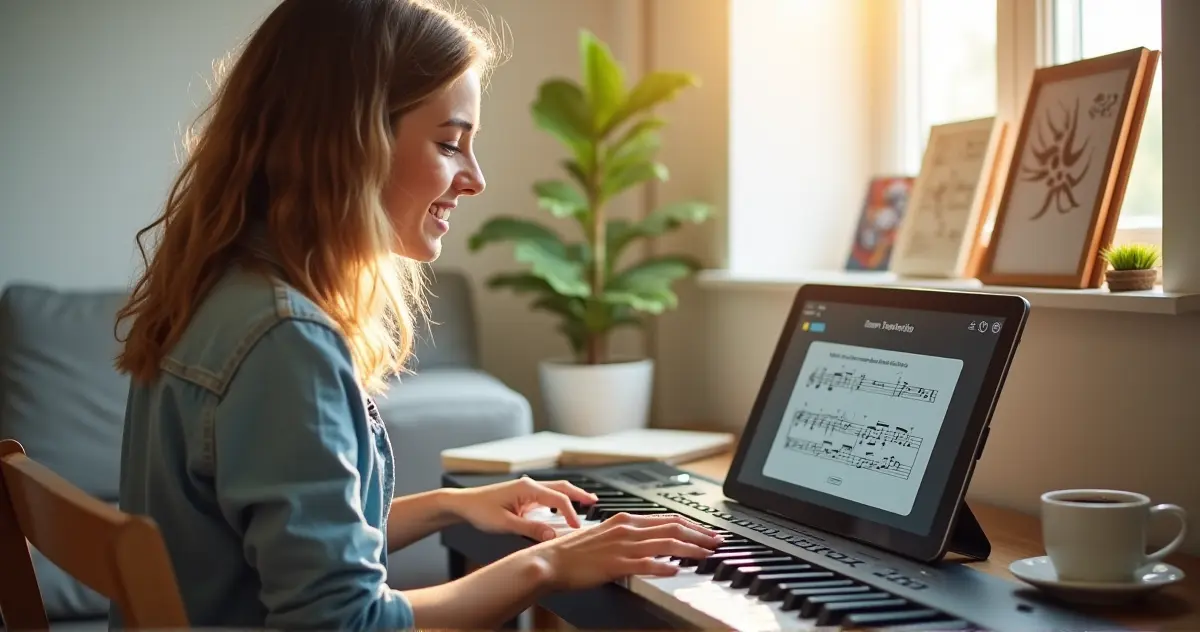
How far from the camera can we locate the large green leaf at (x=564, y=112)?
2.72m

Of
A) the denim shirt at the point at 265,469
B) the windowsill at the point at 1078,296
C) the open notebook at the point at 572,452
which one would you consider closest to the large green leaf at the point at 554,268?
the windowsill at the point at 1078,296

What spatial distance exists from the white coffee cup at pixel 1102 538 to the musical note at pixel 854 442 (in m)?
0.23

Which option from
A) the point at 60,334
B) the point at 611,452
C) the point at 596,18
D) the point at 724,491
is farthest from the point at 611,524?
the point at 596,18

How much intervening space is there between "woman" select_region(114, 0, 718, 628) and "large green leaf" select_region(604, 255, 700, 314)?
1.32 metres

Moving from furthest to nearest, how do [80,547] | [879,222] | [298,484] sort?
[879,222] → [298,484] → [80,547]

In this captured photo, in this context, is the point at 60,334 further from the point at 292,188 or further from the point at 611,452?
the point at 292,188

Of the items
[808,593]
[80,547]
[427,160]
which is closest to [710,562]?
[808,593]

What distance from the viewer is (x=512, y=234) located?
2.79m

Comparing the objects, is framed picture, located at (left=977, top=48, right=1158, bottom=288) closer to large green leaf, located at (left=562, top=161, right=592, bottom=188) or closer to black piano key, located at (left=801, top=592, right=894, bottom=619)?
black piano key, located at (left=801, top=592, right=894, bottom=619)

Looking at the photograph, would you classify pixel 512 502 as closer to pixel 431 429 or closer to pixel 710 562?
pixel 710 562

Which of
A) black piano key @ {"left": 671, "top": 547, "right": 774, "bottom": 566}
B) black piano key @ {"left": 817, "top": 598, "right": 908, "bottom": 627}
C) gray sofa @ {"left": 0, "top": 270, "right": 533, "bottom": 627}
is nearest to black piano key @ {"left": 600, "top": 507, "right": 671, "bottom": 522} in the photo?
black piano key @ {"left": 671, "top": 547, "right": 774, "bottom": 566}

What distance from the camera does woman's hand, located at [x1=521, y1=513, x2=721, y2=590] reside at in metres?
1.23

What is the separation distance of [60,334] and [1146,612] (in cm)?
227

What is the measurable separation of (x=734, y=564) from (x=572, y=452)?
66 cm
